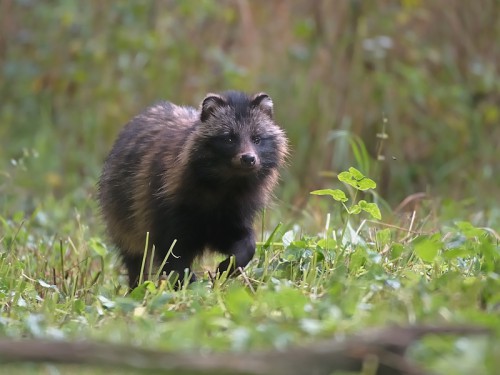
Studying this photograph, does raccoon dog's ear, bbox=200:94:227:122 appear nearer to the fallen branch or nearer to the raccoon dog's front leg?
the raccoon dog's front leg

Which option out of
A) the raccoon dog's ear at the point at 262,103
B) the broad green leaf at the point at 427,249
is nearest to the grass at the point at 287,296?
the broad green leaf at the point at 427,249

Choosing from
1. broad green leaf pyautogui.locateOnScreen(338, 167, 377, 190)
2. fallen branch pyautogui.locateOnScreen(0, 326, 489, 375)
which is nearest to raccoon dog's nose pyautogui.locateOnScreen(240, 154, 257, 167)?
broad green leaf pyautogui.locateOnScreen(338, 167, 377, 190)

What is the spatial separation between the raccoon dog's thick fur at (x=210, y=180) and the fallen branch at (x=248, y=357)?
284 centimetres

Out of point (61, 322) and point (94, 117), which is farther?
point (94, 117)

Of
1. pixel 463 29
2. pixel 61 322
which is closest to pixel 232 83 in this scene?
pixel 463 29

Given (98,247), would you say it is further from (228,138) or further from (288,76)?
(288,76)

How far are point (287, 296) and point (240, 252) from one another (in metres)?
1.88

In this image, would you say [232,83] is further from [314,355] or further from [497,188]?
[314,355]

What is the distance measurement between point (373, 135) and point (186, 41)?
99.1 inches

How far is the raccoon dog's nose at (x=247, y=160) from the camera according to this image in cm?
653

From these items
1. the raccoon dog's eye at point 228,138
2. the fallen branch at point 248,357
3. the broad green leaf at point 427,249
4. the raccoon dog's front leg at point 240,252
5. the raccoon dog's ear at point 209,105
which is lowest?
the raccoon dog's front leg at point 240,252

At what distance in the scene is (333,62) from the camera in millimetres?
12062

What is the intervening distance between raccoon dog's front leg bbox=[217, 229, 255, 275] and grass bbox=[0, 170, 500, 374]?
9 cm

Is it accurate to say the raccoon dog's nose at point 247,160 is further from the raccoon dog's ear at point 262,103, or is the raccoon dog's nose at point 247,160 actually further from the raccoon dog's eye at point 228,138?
the raccoon dog's ear at point 262,103
